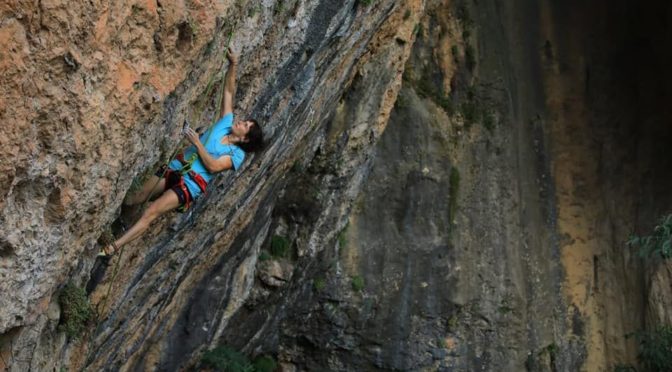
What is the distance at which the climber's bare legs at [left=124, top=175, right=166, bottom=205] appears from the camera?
565 cm

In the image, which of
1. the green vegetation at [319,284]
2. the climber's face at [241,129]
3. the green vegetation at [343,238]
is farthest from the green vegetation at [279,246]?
the climber's face at [241,129]

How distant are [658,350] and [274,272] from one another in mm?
5650

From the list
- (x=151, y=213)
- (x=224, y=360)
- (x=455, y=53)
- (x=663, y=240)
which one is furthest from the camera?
(x=455, y=53)

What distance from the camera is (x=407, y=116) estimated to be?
13.3 meters

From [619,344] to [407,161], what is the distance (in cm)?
446

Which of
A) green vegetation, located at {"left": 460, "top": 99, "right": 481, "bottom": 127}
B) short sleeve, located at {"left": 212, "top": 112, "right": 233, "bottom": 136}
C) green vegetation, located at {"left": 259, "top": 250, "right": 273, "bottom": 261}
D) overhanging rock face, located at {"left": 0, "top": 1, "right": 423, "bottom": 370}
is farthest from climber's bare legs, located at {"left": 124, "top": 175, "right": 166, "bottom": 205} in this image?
green vegetation, located at {"left": 460, "top": 99, "right": 481, "bottom": 127}

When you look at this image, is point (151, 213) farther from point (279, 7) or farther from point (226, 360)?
point (226, 360)

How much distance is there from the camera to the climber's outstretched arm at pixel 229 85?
5.80 meters

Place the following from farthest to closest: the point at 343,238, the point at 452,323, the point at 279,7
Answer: the point at 452,323
the point at 343,238
the point at 279,7

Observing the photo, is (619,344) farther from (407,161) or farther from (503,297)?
(407,161)

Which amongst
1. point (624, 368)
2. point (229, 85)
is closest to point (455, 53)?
point (624, 368)

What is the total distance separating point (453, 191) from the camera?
13.4 meters

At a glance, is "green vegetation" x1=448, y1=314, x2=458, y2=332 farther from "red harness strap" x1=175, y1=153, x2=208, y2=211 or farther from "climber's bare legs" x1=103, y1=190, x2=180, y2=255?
"climber's bare legs" x1=103, y1=190, x2=180, y2=255

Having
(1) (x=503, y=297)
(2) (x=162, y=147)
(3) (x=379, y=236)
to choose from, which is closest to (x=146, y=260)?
(2) (x=162, y=147)
